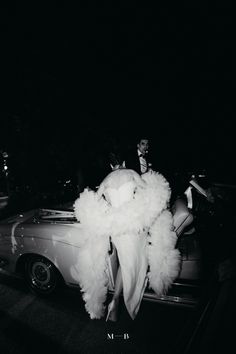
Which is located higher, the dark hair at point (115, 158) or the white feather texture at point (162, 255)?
the dark hair at point (115, 158)

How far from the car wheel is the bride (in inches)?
25.7

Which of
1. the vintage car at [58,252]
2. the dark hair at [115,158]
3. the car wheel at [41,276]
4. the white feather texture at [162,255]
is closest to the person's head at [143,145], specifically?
the dark hair at [115,158]

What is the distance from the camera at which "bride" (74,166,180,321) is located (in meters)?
2.92

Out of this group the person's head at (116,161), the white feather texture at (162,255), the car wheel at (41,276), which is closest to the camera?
the white feather texture at (162,255)

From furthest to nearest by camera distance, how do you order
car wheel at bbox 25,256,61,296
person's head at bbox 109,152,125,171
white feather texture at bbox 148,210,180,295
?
car wheel at bbox 25,256,61,296 < person's head at bbox 109,152,125,171 < white feather texture at bbox 148,210,180,295

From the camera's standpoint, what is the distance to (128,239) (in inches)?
115

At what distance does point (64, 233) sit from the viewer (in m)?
3.36

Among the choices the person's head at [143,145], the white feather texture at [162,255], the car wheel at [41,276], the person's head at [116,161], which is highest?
the person's head at [143,145]

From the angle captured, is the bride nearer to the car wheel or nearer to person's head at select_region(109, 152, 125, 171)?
person's head at select_region(109, 152, 125, 171)

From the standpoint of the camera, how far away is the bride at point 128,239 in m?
2.92

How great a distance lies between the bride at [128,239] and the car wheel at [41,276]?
2.14ft

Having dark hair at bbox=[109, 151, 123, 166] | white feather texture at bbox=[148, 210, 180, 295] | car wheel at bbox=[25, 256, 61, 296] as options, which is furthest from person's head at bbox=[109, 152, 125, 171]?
car wheel at bbox=[25, 256, 61, 296]

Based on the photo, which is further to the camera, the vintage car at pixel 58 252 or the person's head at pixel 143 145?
the person's head at pixel 143 145

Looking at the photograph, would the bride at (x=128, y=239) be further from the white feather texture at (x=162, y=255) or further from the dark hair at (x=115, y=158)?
the dark hair at (x=115, y=158)
